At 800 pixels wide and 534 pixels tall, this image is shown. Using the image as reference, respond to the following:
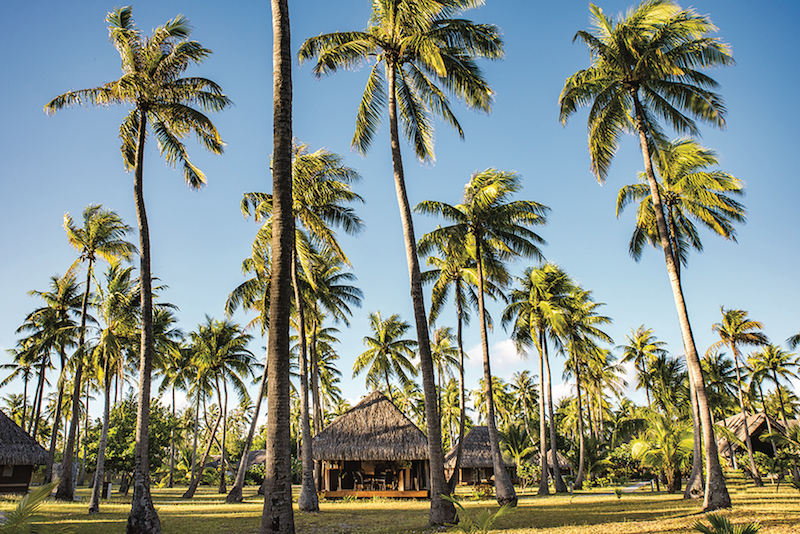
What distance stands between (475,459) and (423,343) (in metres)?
22.5

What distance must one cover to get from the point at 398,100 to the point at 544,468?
19.1 m

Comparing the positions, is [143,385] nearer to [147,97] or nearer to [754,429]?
[147,97]

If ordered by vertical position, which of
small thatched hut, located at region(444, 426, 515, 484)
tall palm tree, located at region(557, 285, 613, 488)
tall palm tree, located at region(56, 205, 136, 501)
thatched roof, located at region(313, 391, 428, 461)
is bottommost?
small thatched hut, located at region(444, 426, 515, 484)

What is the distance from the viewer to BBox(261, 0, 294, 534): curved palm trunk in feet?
21.7

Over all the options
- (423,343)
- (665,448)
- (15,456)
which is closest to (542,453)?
(665,448)

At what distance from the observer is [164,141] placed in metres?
15.1

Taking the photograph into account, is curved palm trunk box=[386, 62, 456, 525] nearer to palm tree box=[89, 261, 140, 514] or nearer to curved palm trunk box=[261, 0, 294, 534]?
curved palm trunk box=[261, 0, 294, 534]

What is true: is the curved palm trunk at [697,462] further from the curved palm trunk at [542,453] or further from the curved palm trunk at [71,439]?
the curved palm trunk at [71,439]

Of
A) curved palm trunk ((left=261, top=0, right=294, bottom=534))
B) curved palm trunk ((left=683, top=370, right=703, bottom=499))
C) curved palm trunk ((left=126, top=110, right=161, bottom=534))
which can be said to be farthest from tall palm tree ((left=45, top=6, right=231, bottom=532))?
curved palm trunk ((left=683, top=370, right=703, bottom=499))

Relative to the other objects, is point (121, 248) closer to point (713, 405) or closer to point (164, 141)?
point (164, 141)

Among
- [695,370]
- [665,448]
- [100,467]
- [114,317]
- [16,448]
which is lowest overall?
[665,448]

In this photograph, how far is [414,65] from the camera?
46.5ft

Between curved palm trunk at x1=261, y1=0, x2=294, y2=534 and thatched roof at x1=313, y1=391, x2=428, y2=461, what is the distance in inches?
699

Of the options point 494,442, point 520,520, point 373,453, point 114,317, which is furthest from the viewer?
point 373,453
